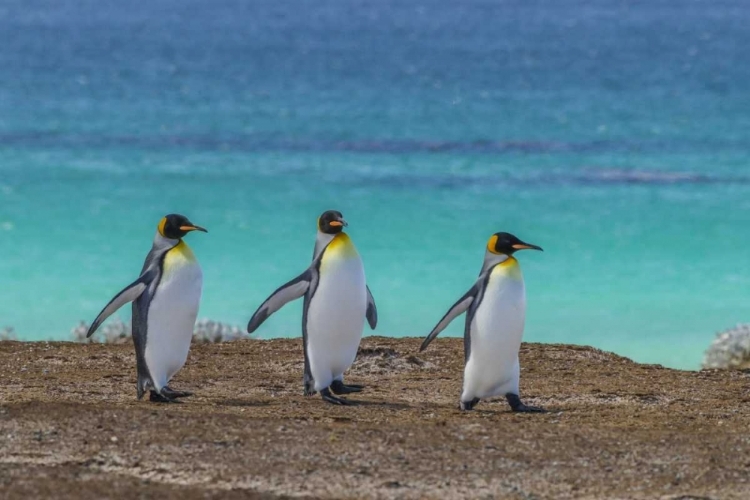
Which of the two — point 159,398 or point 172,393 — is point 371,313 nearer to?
point 172,393

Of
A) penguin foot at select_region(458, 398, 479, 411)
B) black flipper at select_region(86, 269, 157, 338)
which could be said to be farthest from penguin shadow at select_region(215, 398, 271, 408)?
penguin foot at select_region(458, 398, 479, 411)

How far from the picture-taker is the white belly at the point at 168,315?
8516 millimetres

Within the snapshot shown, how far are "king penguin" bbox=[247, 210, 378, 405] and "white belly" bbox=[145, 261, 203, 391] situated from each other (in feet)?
1.29

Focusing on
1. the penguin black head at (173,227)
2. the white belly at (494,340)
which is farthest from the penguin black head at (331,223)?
the white belly at (494,340)

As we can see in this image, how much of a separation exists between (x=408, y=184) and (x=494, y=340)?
16868 millimetres

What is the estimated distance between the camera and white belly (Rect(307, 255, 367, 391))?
868 centimetres

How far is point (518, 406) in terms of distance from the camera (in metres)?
8.33

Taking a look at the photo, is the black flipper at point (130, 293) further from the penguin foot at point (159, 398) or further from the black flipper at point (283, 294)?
the black flipper at point (283, 294)

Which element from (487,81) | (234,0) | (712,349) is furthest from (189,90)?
(234,0)

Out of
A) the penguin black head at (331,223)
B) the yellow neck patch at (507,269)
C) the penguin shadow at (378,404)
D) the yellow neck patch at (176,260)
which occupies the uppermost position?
the penguin black head at (331,223)

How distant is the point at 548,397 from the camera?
29.3 feet

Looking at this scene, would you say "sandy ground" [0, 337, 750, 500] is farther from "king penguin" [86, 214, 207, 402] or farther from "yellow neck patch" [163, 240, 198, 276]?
"yellow neck patch" [163, 240, 198, 276]

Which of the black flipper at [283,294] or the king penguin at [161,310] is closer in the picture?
the king penguin at [161,310]

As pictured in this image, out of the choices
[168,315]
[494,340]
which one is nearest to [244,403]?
[168,315]
